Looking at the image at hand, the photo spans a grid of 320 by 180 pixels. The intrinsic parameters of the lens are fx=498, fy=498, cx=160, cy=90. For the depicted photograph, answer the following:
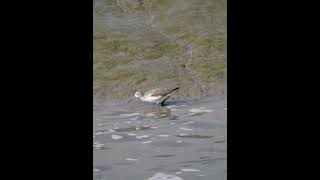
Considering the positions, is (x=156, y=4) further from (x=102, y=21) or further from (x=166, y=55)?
(x=166, y=55)

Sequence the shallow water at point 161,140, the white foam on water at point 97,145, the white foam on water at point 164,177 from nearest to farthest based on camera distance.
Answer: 1. the white foam on water at point 164,177
2. the shallow water at point 161,140
3. the white foam on water at point 97,145

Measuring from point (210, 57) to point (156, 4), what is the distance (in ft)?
22.2

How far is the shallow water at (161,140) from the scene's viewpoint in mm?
7789

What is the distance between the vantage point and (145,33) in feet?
57.2

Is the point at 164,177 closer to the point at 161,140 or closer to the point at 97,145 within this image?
the point at 161,140

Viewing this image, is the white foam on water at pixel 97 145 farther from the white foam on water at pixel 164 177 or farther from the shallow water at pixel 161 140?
the white foam on water at pixel 164 177

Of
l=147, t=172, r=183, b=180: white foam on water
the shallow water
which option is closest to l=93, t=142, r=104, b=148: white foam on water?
the shallow water

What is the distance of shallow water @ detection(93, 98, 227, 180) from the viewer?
7.79 m

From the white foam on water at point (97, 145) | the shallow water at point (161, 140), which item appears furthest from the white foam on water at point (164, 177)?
the white foam on water at point (97, 145)

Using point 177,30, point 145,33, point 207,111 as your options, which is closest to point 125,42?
point 145,33

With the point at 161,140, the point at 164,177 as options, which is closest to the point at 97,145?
the point at 161,140

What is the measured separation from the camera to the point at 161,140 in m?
9.41

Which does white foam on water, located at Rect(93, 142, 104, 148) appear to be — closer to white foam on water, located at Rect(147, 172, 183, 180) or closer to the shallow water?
the shallow water

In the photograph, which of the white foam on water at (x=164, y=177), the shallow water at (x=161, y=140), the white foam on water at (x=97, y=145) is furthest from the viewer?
the white foam on water at (x=97, y=145)
